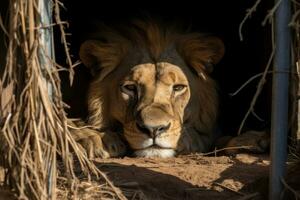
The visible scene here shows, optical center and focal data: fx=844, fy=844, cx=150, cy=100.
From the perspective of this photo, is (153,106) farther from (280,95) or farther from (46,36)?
(46,36)

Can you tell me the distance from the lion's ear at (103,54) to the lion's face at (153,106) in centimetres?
32

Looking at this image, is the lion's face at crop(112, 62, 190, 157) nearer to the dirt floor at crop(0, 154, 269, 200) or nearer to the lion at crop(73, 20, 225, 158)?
the lion at crop(73, 20, 225, 158)

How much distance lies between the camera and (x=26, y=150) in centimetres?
385

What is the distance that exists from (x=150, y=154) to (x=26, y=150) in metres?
1.87

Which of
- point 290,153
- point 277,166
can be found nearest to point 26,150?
point 277,166

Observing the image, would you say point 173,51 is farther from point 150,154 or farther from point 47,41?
point 47,41

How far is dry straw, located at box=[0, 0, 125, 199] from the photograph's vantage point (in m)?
3.85

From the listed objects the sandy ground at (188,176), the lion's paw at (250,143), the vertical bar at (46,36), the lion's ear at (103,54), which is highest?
the vertical bar at (46,36)

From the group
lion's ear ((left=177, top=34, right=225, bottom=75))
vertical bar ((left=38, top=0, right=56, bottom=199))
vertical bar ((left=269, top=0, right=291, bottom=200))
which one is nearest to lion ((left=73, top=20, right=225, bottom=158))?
lion's ear ((left=177, top=34, right=225, bottom=75))

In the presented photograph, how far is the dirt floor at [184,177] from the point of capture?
4.42m

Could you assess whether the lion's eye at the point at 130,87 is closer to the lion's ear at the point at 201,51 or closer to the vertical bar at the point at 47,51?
the lion's ear at the point at 201,51

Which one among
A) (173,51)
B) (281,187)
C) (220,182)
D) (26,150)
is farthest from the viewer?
(173,51)

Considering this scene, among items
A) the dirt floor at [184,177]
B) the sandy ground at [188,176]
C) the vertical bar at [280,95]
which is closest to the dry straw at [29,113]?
the dirt floor at [184,177]

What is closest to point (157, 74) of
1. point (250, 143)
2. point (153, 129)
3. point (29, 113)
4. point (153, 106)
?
point (153, 106)
